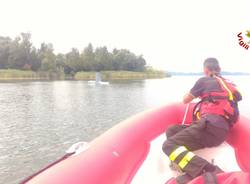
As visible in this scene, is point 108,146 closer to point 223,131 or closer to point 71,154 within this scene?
point 71,154

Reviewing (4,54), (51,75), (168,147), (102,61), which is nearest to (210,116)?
Result: (168,147)

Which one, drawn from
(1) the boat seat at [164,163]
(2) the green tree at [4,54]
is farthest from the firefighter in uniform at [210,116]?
(2) the green tree at [4,54]

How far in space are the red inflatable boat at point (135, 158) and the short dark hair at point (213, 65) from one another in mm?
773

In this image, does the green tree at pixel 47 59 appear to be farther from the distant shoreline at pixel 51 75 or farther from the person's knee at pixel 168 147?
the person's knee at pixel 168 147

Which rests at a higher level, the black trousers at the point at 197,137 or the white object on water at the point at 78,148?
the black trousers at the point at 197,137

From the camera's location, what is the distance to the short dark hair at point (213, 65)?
2918 mm

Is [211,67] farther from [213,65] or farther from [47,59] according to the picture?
[47,59]

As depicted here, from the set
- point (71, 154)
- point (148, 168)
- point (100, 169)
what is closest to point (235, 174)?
point (100, 169)

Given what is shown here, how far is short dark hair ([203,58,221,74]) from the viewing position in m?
2.92

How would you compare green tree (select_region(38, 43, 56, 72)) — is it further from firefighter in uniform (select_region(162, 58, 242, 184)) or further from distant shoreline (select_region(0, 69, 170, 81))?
firefighter in uniform (select_region(162, 58, 242, 184))

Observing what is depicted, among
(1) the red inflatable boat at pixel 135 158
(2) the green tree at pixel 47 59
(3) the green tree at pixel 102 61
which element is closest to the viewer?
(1) the red inflatable boat at pixel 135 158

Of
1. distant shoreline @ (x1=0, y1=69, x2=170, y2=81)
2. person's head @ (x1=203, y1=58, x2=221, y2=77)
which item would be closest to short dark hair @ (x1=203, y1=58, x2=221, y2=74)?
person's head @ (x1=203, y1=58, x2=221, y2=77)

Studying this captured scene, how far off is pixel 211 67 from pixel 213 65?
28 mm

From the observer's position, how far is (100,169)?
7.25 ft
